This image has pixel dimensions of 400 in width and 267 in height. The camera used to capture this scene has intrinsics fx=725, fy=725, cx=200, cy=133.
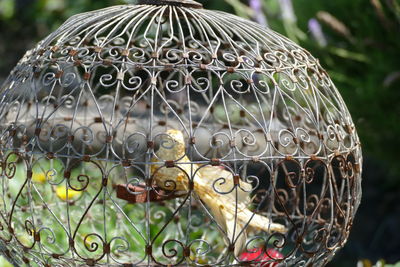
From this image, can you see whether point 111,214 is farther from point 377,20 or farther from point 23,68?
point 377,20

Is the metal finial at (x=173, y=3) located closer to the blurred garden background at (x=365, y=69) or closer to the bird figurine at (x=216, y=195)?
the bird figurine at (x=216, y=195)

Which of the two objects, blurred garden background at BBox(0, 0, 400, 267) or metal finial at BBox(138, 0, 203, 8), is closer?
metal finial at BBox(138, 0, 203, 8)

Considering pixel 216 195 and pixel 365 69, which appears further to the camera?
pixel 365 69

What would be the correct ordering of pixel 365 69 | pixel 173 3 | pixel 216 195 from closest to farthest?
pixel 173 3, pixel 216 195, pixel 365 69

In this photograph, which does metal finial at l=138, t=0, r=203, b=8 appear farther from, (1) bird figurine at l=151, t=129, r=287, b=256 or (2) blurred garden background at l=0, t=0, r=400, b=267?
(2) blurred garden background at l=0, t=0, r=400, b=267

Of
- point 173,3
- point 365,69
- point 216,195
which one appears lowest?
point 365,69

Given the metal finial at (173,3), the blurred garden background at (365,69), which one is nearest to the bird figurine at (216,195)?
the metal finial at (173,3)

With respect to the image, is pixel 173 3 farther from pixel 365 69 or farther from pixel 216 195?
pixel 365 69

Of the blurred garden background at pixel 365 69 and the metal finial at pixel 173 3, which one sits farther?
the blurred garden background at pixel 365 69

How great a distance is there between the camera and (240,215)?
1757 mm

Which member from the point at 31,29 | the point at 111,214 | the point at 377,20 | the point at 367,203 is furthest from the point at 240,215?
the point at 31,29

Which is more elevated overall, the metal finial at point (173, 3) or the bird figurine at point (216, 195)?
the metal finial at point (173, 3)

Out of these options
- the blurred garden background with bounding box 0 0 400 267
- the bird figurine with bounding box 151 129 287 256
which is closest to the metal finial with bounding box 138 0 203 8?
the bird figurine with bounding box 151 129 287 256

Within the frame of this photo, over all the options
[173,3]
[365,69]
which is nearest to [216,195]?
[173,3]
